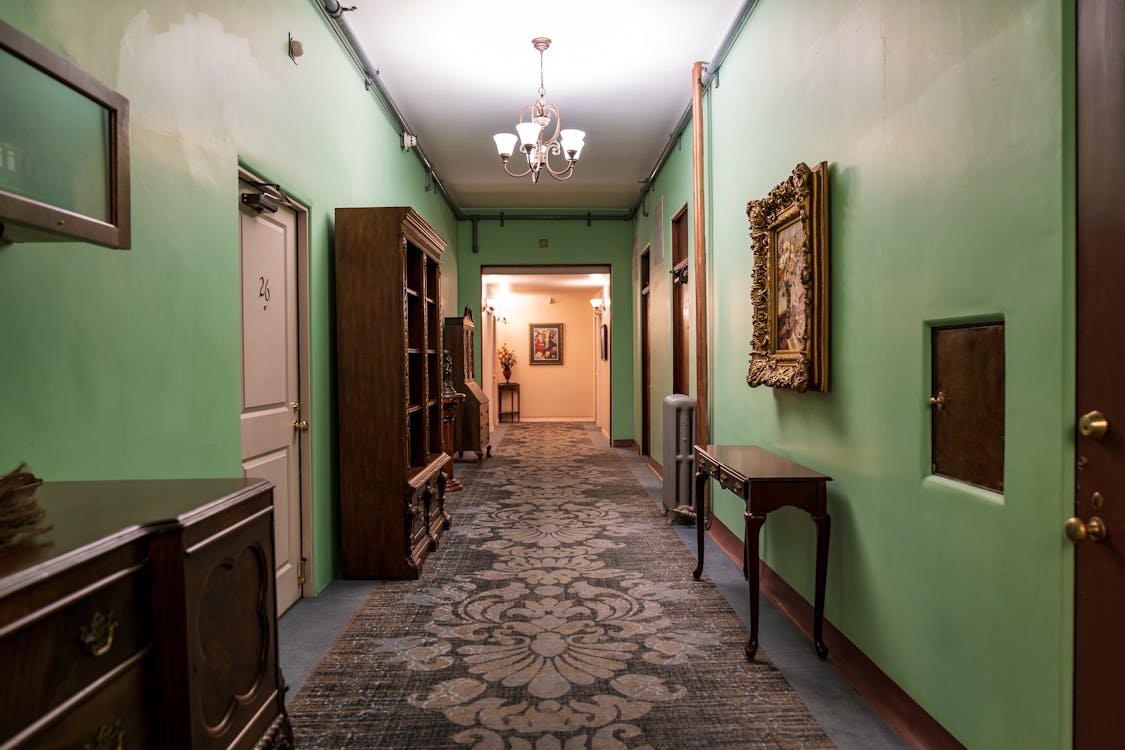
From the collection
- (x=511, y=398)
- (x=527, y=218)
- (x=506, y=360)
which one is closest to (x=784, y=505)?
(x=527, y=218)

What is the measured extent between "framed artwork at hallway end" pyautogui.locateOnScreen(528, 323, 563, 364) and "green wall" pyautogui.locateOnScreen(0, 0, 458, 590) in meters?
11.8

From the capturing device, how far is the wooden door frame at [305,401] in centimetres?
355

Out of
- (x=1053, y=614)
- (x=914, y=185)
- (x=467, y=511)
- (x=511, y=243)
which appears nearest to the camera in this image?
(x=1053, y=614)

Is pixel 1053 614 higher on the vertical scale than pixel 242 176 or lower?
lower

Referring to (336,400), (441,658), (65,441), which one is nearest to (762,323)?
(441,658)

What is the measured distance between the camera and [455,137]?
6.23 m

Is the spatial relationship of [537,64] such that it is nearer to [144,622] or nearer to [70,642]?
[144,622]

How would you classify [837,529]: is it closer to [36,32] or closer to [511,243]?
[36,32]

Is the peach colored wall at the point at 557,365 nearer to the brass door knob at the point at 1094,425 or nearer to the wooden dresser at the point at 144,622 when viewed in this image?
the wooden dresser at the point at 144,622

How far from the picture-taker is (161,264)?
7.15 ft

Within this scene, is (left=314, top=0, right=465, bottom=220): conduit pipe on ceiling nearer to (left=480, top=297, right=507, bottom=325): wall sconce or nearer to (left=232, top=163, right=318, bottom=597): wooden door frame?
(left=232, top=163, right=318, bottom=597): wooden door frame

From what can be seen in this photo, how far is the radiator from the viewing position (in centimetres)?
507

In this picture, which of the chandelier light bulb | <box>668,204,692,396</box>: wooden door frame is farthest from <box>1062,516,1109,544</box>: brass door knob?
<box>668,204,692,396</box>: wooden door frame

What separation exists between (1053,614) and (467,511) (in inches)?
180
